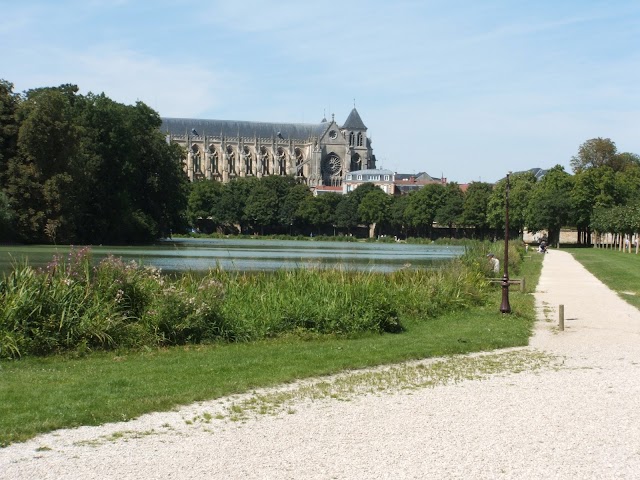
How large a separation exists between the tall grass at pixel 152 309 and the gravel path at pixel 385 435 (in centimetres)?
380

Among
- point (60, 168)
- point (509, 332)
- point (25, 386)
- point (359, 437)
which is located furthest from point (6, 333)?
point (60, 168)

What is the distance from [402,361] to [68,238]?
46835mm

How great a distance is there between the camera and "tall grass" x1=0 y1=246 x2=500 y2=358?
1253cm

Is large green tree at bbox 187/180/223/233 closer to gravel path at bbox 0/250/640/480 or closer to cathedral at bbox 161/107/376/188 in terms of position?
cathedral at bbox 161/107/376/188

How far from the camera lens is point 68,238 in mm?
55844

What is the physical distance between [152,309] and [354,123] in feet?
582

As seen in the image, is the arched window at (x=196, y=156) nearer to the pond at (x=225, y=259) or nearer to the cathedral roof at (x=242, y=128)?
the cathedral roof at (x=242, y=128)

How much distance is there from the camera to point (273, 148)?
600ft

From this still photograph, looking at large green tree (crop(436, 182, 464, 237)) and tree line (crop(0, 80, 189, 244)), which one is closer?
tree line (crop(0, 80, 189, 244))

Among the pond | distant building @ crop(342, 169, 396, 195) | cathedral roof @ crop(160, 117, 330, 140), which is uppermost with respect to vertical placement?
cathedral roof @ crop(160, 117, 330, 140)

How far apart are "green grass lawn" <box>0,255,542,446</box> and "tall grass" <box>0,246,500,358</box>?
0.46 meters

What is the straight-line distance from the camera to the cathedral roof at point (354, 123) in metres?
188

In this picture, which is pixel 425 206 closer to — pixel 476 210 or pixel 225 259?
pixel 476 210

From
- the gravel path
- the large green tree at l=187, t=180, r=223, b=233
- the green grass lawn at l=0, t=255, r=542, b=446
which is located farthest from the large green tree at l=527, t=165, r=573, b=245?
the gravel path
